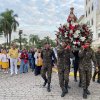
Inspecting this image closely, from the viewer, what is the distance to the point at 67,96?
397 inches

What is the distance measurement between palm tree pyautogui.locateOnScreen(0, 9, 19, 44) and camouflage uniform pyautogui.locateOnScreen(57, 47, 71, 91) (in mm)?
50386

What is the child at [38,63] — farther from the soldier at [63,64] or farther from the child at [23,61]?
the soldier at [63,64]

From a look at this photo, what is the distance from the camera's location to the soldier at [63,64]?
10.3m

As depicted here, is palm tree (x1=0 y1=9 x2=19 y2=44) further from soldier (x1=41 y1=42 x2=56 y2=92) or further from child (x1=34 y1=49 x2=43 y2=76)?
soldier (x1=41 y1=42 x2=56 y2=92)

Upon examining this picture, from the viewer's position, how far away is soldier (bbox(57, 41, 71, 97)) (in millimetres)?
A: 10289

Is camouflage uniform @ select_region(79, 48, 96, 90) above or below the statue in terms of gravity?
below

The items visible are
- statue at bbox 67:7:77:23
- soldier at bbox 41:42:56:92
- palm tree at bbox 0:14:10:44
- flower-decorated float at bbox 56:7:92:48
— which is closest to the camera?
flower-decorated float at bbox 56:7:92:48

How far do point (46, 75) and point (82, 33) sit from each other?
2377 millimetres

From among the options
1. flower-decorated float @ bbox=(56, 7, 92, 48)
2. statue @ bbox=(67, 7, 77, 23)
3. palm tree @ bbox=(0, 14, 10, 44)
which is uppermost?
palm tree @ bbox=(0, 14, 10, 44)

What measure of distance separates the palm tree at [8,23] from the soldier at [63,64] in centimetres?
5038

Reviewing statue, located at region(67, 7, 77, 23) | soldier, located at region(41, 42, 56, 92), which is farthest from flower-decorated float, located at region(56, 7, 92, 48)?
soldier, located at region(41, 42, 56, 92)

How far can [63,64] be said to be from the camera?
1036cm

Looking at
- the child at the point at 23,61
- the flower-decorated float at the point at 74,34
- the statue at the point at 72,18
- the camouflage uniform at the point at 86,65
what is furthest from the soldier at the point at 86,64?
the child at the point at 23,61

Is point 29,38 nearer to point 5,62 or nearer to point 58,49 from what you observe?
point 5,62
